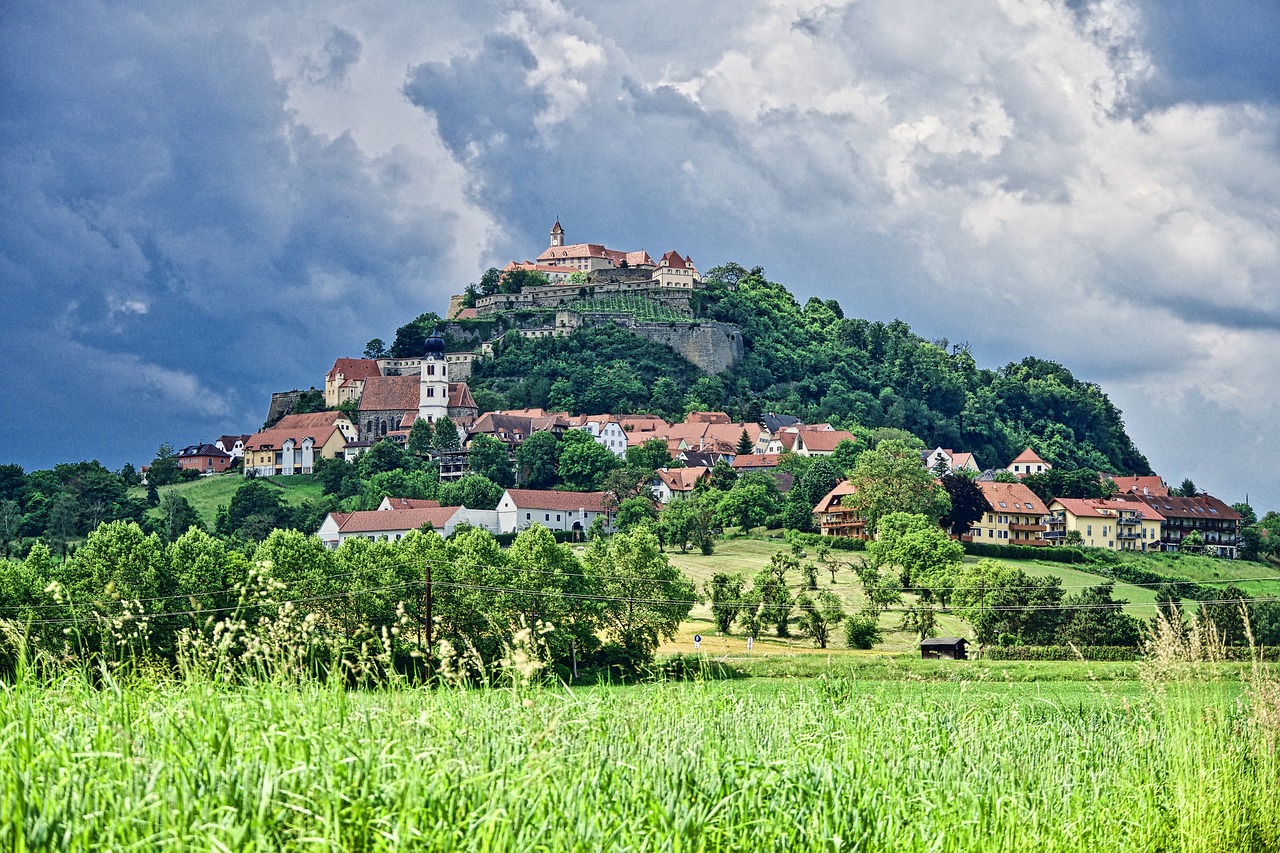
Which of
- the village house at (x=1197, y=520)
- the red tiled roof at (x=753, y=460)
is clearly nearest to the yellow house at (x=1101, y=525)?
the village house at (x=1197, y=520)

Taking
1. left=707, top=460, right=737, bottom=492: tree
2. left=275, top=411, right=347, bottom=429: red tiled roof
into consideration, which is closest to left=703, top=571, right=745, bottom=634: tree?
left=707, top=460, right=737, bottom=492: tree

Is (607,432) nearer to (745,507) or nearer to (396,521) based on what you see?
(396,521)

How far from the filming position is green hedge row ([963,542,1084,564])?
8462cm

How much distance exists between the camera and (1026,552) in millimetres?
86062

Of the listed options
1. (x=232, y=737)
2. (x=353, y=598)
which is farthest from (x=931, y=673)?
(x=232, y=737)

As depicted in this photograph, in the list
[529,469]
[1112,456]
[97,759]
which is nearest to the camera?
[97,759]

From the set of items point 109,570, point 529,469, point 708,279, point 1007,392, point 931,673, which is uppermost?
point 708,279

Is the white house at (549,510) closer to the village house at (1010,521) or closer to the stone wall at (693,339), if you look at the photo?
the village house at (1010,521)

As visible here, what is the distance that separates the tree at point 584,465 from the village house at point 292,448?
2686cm

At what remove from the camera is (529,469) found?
385ft

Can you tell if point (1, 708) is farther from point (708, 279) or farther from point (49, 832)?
point (708, 279)

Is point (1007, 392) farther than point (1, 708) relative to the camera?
Yes

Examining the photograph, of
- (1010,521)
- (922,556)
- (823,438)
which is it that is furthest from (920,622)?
(823,438)

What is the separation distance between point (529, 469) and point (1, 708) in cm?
10965
